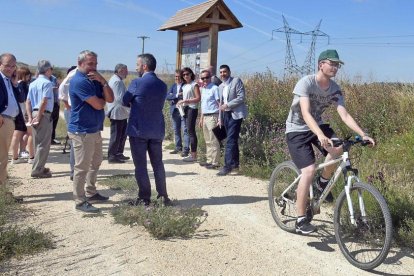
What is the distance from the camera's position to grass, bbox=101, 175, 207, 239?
198 inches

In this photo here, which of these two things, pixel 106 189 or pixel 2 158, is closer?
pixel 2 158

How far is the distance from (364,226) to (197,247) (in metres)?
1.63

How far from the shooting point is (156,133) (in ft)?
19.6

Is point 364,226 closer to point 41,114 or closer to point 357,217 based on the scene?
point 357,217

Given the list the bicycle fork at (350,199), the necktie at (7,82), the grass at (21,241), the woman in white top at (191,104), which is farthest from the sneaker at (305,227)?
the woman in white top at (191,104)

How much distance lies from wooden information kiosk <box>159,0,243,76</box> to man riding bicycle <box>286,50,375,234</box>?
6378 millimetres

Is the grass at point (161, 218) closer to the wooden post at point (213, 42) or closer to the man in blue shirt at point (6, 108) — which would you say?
the man in blue shirt at point (6, 108)

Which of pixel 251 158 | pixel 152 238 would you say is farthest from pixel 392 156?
pixel 152 238

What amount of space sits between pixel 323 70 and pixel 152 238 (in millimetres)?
2489

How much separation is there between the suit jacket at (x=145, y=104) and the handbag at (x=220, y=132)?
2.90 metres

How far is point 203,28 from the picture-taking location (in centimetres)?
1173

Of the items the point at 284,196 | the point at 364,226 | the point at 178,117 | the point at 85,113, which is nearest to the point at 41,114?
the point at 85,113

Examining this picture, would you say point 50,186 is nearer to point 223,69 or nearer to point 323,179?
point 223,69

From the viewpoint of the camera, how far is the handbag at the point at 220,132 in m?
8.81
